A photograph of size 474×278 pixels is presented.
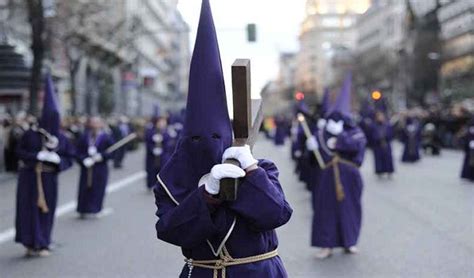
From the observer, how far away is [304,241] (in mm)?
10203

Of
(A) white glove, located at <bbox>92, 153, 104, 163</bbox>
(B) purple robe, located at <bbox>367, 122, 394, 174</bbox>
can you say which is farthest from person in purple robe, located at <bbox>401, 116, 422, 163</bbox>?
(A) white glove, located at <bbox>92, 153, 104, 163</bbox>

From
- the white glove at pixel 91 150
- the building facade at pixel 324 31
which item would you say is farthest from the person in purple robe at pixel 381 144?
the building facade at pixel 324 31

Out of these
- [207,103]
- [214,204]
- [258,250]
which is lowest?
[258,250]

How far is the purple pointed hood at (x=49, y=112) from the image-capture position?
9688mm

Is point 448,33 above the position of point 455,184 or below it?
above

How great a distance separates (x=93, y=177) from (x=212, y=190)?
32.8 ft

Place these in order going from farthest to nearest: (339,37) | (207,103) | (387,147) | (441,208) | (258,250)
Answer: (339,37) < (387,147) < (441,208) < (258,250) < (207,103)

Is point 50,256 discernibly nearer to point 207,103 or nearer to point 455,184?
point 207,103

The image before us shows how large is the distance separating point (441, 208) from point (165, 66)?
84.3 m

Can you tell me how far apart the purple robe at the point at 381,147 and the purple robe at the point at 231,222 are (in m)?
16.6

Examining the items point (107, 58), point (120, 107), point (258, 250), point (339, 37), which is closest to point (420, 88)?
point (120, 107)

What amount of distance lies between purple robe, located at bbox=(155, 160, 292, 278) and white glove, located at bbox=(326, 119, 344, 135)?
556cm

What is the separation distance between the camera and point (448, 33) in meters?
79.2

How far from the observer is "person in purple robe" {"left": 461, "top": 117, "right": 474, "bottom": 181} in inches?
694
